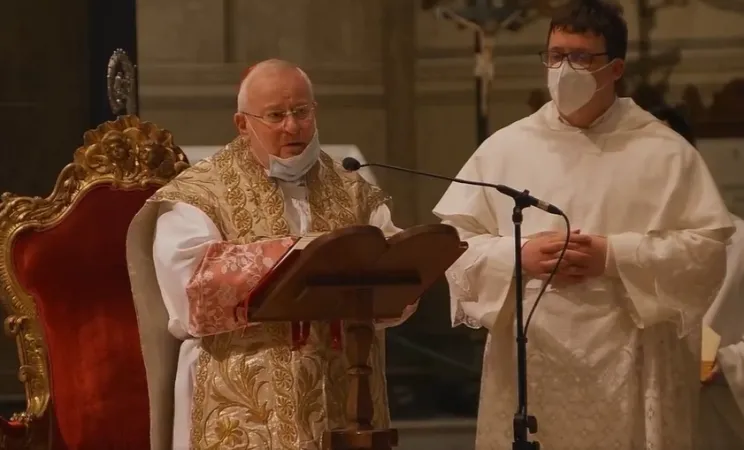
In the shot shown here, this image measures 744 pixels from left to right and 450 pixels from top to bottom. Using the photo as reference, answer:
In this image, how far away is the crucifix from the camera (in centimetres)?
686

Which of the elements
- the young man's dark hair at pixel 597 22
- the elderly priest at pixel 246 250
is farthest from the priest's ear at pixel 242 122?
the young man's dark hair at pixel 597 22

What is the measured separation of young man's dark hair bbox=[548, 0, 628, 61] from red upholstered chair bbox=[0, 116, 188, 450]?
4.05ft

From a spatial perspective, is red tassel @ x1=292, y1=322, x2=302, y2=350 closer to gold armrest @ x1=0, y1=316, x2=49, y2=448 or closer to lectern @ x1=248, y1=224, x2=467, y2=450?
lectern @ x1=248, y1=224, x2=467, y2=450

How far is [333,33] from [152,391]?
355cm

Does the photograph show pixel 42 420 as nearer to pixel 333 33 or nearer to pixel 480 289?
pixel 480 289

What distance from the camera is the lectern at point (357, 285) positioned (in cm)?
280

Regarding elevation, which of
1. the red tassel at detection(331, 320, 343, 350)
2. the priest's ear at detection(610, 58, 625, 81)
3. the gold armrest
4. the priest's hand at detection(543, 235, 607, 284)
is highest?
the priest's ear at detection(610, 58, 625, 81)

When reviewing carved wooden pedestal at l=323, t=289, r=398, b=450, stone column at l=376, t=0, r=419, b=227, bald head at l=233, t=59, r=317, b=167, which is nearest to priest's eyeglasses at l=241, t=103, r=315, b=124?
bald head at l=233, t=59, r=317, b=167

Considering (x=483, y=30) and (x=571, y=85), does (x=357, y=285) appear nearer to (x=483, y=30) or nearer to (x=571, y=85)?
(x=571, y=85)

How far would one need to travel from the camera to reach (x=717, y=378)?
183 inches

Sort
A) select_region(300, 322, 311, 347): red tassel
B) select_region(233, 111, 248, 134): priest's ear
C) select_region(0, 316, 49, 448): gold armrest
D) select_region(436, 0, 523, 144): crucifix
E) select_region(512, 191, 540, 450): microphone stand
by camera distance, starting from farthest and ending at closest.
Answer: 1. select_region(436, 0, 523, 144): crucifix
2. select_region(0, 316, 49, 448): gold armrest
3. select_region(233, 111, 248, 134): priest's ear
4. select_region(300, 322, 311, 347): red tassel
5. select_region(512, 191, 540, 450): microphone stand

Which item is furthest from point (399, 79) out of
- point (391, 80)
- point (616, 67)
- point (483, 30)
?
point (616, 67)

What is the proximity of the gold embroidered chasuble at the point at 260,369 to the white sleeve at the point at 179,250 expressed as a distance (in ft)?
0.14

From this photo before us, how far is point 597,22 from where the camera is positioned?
3.77 metres
